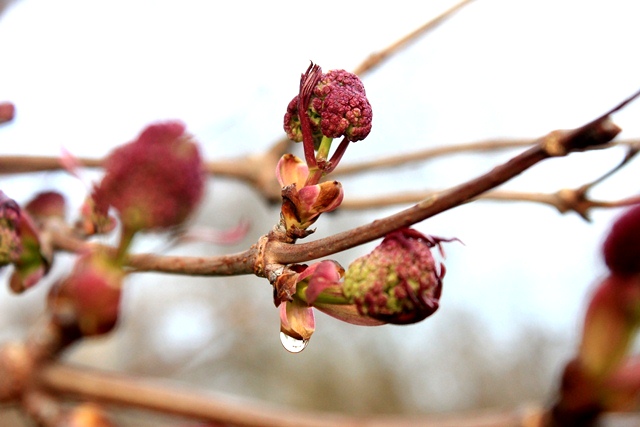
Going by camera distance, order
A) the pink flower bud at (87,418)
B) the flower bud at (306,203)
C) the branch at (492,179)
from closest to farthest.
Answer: the branch at (492,179) < the flower bud at (306,203) < the pink flower bud at (87,418)

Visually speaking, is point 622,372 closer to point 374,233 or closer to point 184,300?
point 374,233

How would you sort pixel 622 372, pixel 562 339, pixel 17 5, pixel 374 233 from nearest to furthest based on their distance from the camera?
pixel 374 233 < pixel 622 372 < pixel 17 5 < pixel 562 339

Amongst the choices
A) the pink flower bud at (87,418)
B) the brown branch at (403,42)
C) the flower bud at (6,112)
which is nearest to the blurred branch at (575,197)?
the brown branch at (403,42)

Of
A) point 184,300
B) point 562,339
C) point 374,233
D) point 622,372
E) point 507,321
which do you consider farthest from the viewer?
point 507,321

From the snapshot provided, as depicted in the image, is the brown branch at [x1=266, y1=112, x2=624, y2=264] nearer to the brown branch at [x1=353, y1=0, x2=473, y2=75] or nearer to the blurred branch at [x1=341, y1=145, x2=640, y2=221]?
the blurred branch at [x1=341, y1=145, x2=640, y2=221]

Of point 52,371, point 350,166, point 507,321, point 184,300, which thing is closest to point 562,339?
point 507,321

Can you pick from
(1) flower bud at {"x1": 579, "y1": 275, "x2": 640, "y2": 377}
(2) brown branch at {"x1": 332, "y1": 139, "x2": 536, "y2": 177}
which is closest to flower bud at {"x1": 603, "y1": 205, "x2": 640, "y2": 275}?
(1) flower bud at {"x1": 579, "y1": 275, "x2": 640, "y2": 377}

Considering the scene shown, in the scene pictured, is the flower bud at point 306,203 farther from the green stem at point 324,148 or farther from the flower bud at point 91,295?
the flower bud at point 91,295
